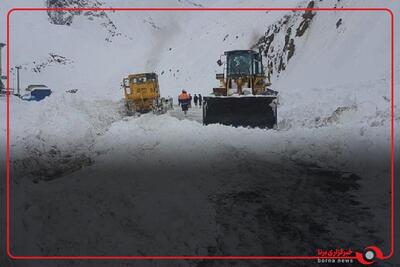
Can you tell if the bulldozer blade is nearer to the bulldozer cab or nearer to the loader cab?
the loader cab

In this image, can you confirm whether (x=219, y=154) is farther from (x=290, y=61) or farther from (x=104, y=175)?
(x=290, y=61)

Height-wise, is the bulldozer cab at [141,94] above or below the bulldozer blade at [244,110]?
Result: above

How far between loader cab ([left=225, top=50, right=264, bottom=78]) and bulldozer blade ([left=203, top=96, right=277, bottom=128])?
9.99 ft

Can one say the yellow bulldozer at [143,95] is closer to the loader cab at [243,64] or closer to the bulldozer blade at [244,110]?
the loader cab at [243,64]

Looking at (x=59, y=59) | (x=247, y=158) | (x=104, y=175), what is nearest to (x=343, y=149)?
(x=247, y=158)

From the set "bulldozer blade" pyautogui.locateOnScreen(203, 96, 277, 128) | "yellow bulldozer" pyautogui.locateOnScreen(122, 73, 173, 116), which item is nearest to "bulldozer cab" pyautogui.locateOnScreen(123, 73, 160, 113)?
"yellow bulldozer" pyautogui.locateOnScreen(122, 73, 173, 116)

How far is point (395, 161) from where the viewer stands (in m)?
11.4

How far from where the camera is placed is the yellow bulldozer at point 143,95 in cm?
3020

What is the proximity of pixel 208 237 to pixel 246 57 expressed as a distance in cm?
1459

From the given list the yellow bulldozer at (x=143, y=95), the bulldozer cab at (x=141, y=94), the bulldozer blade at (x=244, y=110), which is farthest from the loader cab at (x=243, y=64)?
the bulldozer cab at (x=141, y=94)

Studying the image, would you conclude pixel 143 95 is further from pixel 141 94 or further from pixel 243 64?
pixel 243 64

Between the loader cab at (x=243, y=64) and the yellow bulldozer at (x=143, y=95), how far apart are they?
30.9 ft

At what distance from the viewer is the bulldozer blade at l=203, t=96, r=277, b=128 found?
17.9 m

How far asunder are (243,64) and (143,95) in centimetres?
1073
